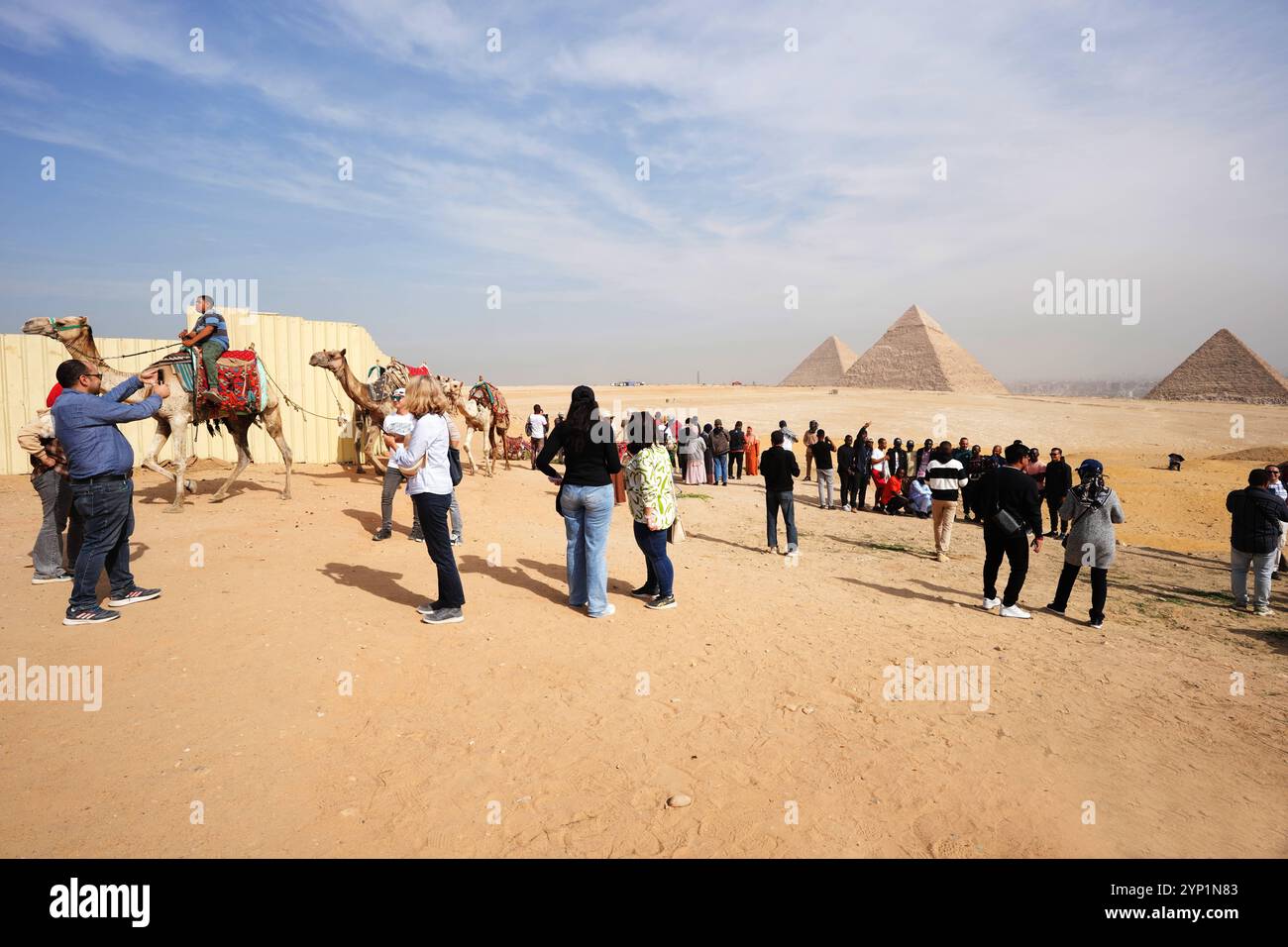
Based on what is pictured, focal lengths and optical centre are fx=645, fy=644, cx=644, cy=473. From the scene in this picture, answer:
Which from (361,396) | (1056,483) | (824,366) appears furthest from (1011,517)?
(824,366)

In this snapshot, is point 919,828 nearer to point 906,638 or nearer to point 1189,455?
point 906,638

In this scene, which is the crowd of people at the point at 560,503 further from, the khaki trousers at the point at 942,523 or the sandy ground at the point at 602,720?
the khaki trousers at the point at 942,523

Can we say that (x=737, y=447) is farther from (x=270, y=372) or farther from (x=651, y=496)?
(x=651, y=496)

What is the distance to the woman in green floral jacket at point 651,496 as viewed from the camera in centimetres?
629

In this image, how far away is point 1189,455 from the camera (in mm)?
37031

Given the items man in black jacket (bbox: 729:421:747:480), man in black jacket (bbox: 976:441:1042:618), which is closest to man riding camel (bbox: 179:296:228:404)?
man in black jacket (bbox: 976:441:1042:618)

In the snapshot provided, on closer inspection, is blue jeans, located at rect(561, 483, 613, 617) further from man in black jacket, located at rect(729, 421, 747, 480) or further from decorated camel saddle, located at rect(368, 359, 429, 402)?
man in black jacket, located at rect(729, 421, 747, 480)

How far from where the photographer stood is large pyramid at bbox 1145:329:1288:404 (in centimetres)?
7344

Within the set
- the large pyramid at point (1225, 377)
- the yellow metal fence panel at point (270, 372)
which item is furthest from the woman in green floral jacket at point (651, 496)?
the large pyramid at point (1225, 377)

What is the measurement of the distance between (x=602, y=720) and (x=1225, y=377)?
102m

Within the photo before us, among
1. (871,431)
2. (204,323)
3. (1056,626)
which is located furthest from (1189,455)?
(204,323)

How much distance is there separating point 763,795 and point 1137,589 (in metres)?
8.36

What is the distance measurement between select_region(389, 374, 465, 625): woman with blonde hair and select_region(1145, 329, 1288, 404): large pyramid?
9768 cm

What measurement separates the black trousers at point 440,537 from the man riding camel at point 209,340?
20.4 feet
